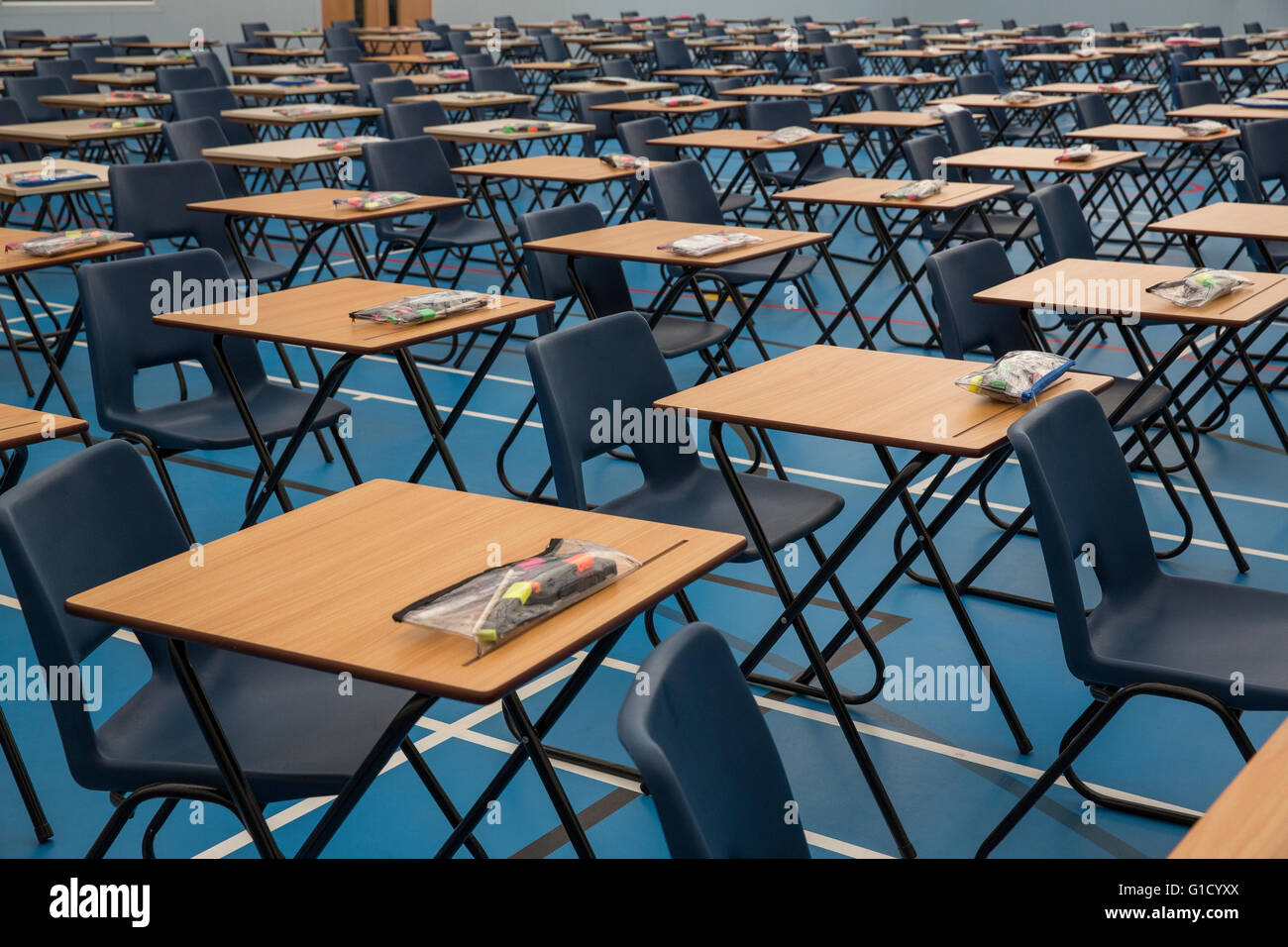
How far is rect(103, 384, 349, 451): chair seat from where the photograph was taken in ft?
12.7

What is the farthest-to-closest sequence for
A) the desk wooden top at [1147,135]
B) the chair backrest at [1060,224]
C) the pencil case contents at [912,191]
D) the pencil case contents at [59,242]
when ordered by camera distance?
1. the desk wooden top at [1147,135]
2. the pencil case contents at [912,191]
3. the chair backrest at [1060,224]
4. the pencil case contents at [59,242]

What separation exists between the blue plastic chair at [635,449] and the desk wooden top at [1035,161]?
360 cm

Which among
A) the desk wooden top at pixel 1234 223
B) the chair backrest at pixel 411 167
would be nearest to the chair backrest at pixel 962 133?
the desk wooden top at pixel 1234 223

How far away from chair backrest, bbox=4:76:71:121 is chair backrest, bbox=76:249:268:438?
6.90 meters

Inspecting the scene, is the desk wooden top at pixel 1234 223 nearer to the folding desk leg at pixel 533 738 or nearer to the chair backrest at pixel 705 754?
the folding desk leg at pixel 533 738

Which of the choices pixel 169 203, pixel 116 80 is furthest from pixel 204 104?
pixel 169 203

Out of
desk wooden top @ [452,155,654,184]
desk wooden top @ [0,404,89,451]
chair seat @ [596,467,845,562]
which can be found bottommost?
chair seat @ [596,467,845,562]

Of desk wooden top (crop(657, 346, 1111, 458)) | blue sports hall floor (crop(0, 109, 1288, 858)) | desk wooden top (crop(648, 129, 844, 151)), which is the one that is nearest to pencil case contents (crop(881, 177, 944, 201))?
blue sports hall floor (crop(0, 109, 1288, 858))

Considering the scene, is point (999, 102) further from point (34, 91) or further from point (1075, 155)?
point (34, 91)

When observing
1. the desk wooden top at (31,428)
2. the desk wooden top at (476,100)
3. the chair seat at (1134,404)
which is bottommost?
the chair seat at (1134,404)

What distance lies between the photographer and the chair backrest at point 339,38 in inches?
676

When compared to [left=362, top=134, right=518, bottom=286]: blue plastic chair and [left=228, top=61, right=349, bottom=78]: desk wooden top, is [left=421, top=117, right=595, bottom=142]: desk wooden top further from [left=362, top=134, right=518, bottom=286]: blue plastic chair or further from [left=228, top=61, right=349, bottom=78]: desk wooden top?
[left=228, top=61, right=349, bottom=78]: desk wooden top
